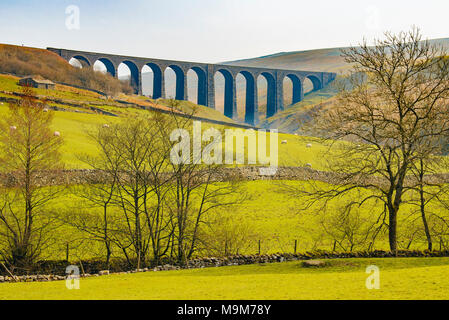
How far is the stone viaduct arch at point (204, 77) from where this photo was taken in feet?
342

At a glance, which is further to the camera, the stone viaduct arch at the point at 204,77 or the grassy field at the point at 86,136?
the stone viaduct arch at the point at 204,77

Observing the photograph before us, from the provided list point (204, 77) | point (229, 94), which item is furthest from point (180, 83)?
point (229, 94)

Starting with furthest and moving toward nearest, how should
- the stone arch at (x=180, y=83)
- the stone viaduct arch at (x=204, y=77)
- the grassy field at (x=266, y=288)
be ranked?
the stone arch at (x=180, y=83)
the stone viaduct arch at (x=204, y=77)
the grassy field at (x=266, y=288)

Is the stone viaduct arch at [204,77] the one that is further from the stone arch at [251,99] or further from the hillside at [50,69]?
the hillside at [50,69]

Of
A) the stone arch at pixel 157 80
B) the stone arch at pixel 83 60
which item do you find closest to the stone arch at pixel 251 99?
the stone arch at pixel 157 80

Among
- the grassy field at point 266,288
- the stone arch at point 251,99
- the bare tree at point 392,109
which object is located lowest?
the grassy field at point 266,288

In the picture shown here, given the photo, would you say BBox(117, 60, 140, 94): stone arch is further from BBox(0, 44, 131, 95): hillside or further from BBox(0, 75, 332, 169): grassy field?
BBox(0, 75, 332, 169): grassy field

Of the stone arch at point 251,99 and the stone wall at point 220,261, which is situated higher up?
the stone arch at point 251,99

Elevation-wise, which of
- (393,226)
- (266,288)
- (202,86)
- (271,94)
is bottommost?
(266,288)

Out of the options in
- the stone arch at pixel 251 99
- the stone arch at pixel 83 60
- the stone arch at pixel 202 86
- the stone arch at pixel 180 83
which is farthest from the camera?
the stone arch at pixel 251 99

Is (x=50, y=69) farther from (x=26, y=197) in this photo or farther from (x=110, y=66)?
(x=26, y=197)

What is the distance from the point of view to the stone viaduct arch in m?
104

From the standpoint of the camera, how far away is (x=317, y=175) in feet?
141

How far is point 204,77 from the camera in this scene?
390 ft
